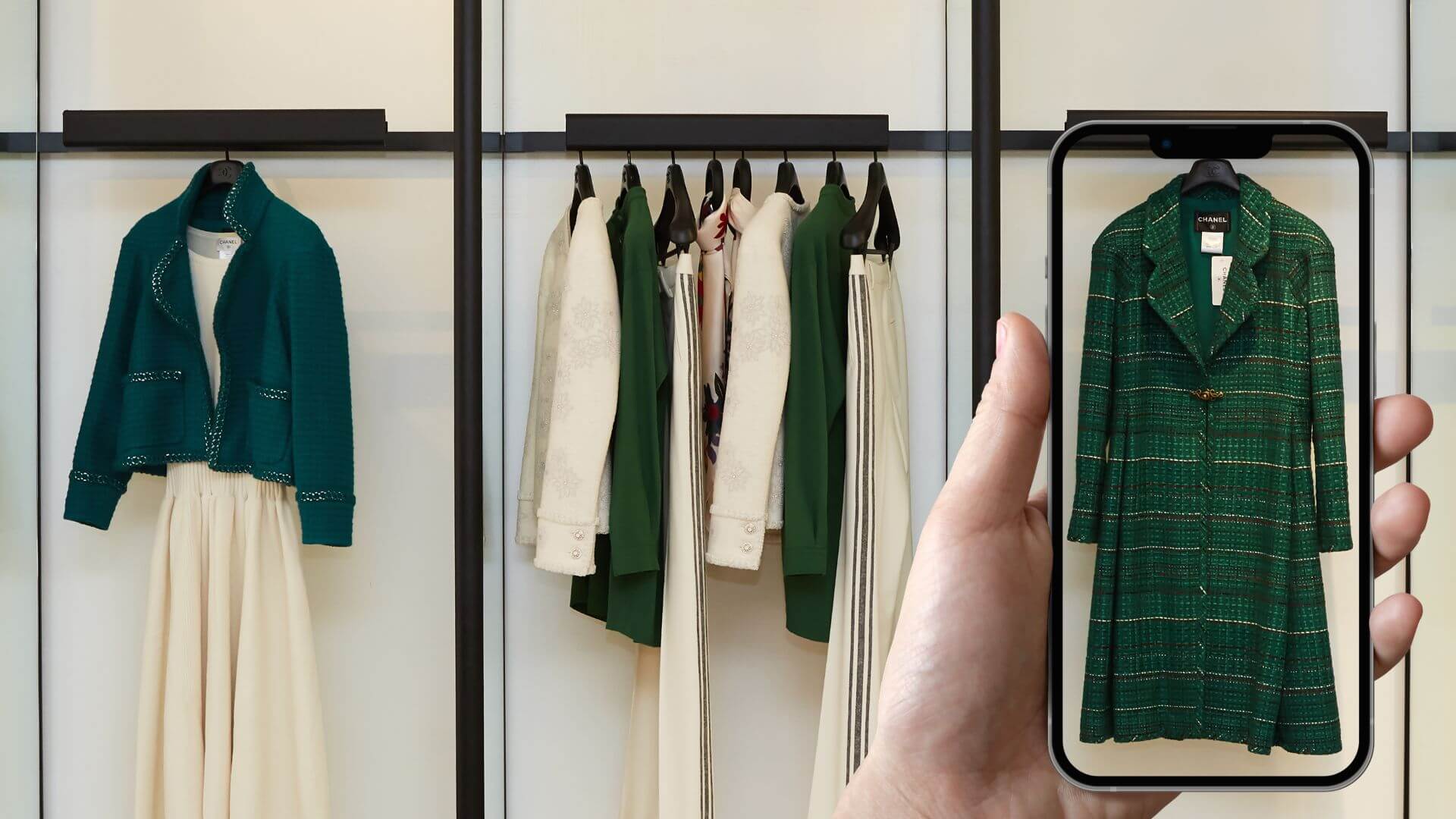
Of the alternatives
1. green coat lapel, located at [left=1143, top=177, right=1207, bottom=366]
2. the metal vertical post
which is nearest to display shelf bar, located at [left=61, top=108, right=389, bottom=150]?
the metal vertical post

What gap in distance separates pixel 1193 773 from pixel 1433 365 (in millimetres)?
899

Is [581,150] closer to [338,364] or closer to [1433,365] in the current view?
[338,364]

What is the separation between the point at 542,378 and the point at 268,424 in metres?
0.39

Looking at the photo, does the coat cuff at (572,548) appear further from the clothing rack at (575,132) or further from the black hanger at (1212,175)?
the black hanger at (1212,175)

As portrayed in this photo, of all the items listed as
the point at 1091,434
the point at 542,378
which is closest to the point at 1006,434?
the point at 1091,434

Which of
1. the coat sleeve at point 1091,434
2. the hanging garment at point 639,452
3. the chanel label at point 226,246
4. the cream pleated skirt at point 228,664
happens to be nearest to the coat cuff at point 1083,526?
the coat sleeve at point 1091,434

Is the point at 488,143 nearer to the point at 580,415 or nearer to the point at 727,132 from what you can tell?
the point at 727,132

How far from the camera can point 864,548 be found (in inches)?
55.2

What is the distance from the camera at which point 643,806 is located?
1.52 meters

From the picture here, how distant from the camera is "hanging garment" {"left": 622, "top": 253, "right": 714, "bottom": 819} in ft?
4.61

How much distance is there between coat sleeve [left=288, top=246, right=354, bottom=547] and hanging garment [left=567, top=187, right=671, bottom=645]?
0.39 m

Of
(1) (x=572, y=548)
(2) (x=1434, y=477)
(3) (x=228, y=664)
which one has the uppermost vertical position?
(2) (x=1434, y=477)

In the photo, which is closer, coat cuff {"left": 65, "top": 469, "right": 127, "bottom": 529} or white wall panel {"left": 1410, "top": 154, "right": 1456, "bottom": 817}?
white wall panel {"left": 1410, "top": 154, "right": 1456, "bottom": 817}

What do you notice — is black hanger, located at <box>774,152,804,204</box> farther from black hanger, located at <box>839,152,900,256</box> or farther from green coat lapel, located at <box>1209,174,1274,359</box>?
green coat lapel, located at <box>1209,174,1274,359</box>
